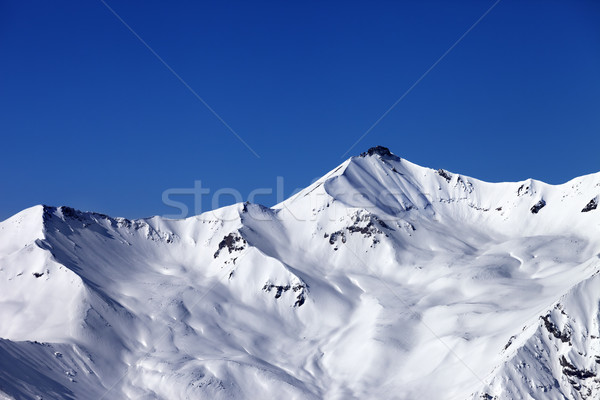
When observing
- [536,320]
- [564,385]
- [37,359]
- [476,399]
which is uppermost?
[536,320]

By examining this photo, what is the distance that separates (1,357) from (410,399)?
96546 mm

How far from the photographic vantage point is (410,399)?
647 feet

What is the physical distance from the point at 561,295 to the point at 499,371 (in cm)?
2852

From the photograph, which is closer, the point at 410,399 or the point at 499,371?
the point at 499,371

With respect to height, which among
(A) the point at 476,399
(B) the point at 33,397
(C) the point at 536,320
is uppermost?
(C) the point at 536,320

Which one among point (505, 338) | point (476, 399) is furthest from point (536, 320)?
point (476, 399)

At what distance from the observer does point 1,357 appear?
183 metres

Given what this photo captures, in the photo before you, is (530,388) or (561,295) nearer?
(530,388)

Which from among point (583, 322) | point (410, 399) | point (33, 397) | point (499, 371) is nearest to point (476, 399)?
point (499, 371)

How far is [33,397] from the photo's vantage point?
176 m

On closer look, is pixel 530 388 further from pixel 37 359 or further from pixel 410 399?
pixel 37 359

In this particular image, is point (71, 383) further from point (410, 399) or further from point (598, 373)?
point (598, 373)

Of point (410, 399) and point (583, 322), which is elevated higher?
point (583, 322)

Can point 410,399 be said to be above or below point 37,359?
above
